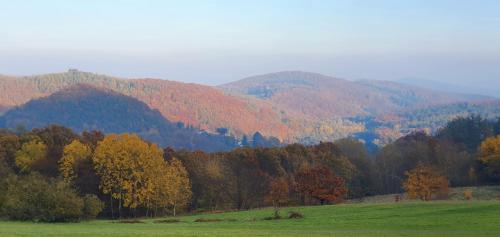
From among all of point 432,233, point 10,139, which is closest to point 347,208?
point 432,233

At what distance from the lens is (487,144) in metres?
110

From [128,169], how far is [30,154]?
831 inches

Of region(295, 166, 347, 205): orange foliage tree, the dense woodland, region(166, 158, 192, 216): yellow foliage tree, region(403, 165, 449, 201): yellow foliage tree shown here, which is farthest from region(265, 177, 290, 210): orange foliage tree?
region(403, 165, 449, 201): yellow foliage tree

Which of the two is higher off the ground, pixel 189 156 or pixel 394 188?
pixel 189 156

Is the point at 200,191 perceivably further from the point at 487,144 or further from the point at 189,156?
the point at 487,144

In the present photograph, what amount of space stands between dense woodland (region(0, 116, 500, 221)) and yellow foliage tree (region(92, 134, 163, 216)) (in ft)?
0.41

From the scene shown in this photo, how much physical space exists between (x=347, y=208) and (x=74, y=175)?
130 feet

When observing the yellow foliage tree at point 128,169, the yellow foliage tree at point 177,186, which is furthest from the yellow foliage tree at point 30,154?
the yellow foliage tree at point 177,186

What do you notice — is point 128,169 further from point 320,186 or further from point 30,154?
point 320,186

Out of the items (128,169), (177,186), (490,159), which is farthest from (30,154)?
(490,159)

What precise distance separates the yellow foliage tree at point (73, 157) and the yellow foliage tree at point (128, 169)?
6358 millimetres

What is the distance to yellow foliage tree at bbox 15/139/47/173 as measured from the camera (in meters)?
88.1

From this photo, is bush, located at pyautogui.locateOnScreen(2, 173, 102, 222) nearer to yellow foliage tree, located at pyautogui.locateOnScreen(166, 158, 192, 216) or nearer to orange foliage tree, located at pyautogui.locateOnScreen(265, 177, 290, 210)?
yellow foliage tree, located at pyautogui.locateOnScreen(166, 158, 192, 216)

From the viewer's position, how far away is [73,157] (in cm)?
8300
